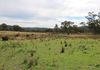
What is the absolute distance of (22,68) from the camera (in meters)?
13.7

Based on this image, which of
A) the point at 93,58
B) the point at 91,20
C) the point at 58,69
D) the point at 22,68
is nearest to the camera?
the point at 58,69

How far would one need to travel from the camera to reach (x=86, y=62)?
14.1 m

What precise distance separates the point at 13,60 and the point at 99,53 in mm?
5531

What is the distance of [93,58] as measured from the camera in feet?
50.4

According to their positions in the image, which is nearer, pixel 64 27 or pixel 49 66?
pixel 49 66

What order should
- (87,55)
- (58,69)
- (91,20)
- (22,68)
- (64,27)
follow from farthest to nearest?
(64,27), (91,20), (87,55), (22,68), (58,69)

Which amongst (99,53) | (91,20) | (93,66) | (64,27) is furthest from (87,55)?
(64,27)

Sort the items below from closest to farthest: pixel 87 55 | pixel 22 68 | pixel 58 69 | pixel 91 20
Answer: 1. pixel 58 69
2. pixel 22 68
3. pixel 87 55
4. pixel 91 20

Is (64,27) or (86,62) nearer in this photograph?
(86,62)

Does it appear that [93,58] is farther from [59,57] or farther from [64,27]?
[64,27]

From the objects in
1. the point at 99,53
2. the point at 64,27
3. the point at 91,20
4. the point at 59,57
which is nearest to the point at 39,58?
the point at 59,57

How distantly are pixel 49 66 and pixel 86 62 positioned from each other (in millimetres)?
2072

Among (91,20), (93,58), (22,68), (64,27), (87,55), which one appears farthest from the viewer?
(64,27)

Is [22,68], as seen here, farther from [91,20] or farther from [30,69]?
[91,20]
